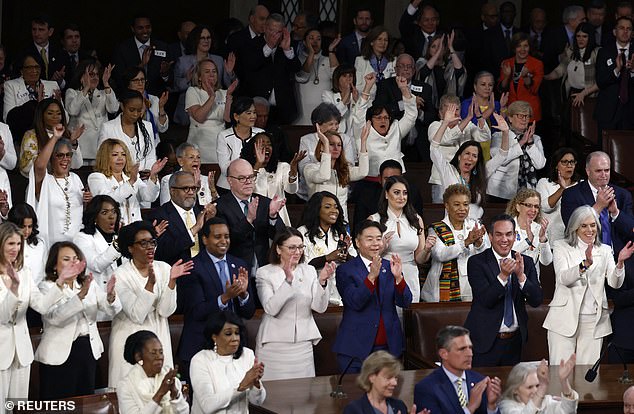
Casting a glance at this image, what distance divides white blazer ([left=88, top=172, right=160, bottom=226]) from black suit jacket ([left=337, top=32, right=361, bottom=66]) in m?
3.54

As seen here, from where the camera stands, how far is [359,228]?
354 inches

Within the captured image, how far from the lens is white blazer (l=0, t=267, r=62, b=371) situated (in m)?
7.97

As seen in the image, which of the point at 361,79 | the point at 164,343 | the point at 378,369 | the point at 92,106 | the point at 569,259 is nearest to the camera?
the point at 378,369

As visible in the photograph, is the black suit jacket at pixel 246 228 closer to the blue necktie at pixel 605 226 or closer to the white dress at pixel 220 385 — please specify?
the white dress at pixel 220 385

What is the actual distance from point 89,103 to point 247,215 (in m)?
2.33

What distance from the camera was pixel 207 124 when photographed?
11.8 m

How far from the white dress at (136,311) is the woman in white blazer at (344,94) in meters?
3.70

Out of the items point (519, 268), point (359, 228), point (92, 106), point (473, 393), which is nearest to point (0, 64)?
point (92, 106)

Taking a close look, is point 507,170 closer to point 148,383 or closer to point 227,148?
point 227,148

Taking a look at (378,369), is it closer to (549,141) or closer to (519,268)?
(519,268)

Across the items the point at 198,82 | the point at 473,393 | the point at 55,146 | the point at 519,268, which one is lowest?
the point at 473,393

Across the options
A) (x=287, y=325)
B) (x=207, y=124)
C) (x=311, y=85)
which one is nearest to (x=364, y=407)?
(x=287, y=325)

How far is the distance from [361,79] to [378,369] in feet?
18.1

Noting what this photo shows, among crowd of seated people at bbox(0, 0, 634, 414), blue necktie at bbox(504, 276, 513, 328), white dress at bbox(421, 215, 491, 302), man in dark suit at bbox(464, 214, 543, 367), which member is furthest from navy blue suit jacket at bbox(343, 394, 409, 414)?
white dress at bbox(421, 215, 491, 302)
